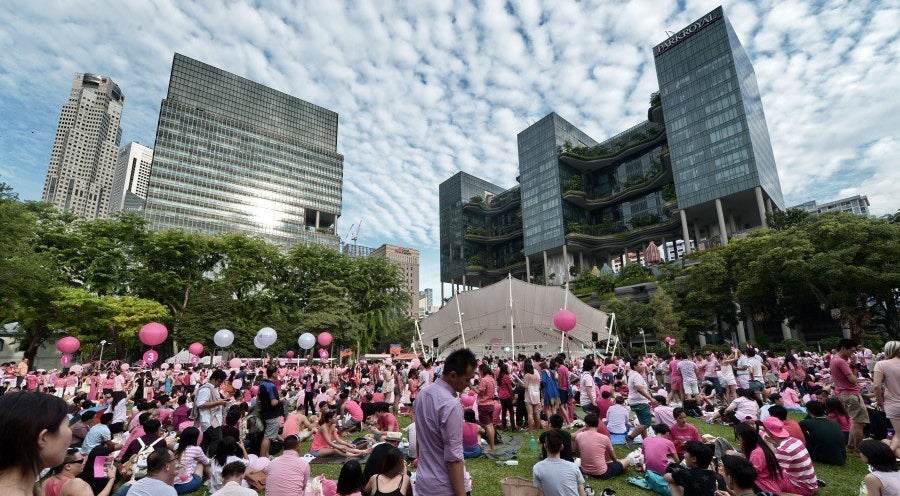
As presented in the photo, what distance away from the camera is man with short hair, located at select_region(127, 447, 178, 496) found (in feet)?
13.6

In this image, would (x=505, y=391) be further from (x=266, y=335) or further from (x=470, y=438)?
(x=266, y=335)

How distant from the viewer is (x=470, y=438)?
7684mm

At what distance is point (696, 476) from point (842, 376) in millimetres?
5416

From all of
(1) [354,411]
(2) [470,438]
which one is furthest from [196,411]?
(2) [470,438]

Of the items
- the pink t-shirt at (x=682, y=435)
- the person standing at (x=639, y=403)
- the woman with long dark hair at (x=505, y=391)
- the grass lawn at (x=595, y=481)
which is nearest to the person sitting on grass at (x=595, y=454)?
the grass lawn at (x=595, y=481)

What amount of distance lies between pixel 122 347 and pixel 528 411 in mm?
35787

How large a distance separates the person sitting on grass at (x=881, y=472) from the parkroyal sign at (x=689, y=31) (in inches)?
2524

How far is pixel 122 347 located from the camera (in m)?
33.1

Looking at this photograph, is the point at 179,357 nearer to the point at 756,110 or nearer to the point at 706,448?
the point at 706,448

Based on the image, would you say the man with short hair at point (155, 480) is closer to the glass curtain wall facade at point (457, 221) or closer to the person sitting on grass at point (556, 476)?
the person sitting on grass at point (556, 476)

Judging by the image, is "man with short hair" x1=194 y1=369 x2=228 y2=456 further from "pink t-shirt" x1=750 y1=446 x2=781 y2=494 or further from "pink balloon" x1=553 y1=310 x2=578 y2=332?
"pink balloon" x1=553 y1=310 x2=578 y2=332

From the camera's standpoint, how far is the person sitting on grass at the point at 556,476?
456cm

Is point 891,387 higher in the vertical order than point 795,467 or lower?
higher

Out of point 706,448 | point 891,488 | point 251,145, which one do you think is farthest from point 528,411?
point 251,145
